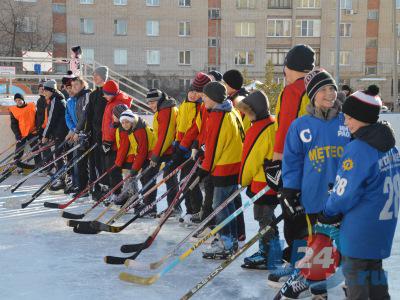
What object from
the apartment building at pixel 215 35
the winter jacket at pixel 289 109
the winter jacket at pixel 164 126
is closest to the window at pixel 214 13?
the apartment building at pixel 215 35

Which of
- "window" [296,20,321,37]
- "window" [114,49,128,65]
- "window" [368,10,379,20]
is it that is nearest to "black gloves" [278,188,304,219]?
"window" [114,49,128,65]

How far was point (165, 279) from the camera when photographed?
3.32m

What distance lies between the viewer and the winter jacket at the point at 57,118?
6875 millimetres

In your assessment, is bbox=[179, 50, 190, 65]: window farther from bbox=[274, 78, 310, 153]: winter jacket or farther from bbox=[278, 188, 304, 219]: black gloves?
bbox=[278, 188, 304, 219]: black gloves

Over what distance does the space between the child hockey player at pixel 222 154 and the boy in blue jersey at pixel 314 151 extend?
0.99m

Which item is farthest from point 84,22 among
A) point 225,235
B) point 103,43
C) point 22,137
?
point 225,235

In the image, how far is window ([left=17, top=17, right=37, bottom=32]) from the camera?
28297 millimetres

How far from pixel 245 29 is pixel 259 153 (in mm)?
27537

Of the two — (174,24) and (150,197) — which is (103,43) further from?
(150,197)

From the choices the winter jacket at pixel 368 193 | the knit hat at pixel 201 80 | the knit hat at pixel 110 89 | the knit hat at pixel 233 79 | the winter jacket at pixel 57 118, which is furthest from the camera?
the winter jacket at pixel 57 118

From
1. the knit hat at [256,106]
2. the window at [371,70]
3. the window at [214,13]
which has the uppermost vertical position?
the window at [214,13]

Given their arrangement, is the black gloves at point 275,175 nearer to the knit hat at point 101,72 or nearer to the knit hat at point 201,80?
the knit hat at point 201,80

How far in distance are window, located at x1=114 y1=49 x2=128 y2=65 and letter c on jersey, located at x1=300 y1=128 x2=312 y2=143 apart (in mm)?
27006

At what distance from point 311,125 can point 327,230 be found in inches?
21.9
